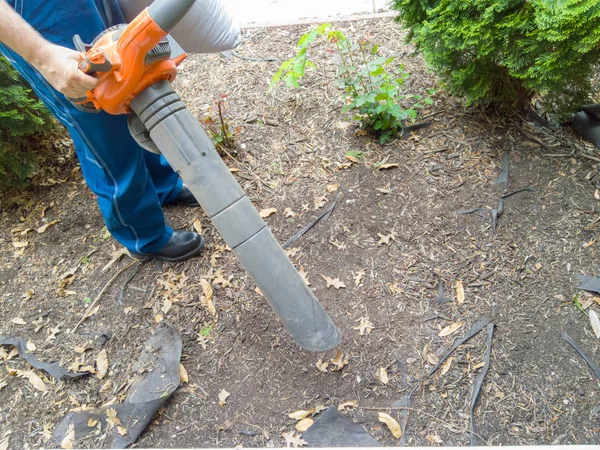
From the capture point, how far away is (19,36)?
4.88 feet

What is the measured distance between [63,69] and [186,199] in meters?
1.49

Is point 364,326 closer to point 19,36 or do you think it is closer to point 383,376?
point 383,376

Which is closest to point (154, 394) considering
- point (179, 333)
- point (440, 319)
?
point (179, 333)

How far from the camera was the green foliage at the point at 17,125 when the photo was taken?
9.21ft

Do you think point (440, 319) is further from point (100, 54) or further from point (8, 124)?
point (8, 124)

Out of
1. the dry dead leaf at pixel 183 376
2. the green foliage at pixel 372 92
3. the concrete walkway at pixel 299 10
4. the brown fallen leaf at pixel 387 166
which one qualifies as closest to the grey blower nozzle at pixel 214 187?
the dry dead leaf at pixel 183 376

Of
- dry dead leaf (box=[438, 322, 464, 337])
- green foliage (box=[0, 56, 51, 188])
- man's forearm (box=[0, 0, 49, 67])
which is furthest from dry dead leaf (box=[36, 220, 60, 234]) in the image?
dry dead leaf (box=[438, 322, 464, 337])

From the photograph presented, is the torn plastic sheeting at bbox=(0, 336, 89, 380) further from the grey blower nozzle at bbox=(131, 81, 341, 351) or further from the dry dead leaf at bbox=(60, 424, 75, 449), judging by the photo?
the grey blower nozzle at bbox=(131, 81, 341, 351)

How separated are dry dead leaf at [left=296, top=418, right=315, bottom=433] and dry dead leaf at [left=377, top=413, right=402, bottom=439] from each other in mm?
308

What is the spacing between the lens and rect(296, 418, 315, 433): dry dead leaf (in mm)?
1889

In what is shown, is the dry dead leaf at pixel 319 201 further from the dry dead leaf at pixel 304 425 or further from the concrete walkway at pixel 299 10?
the concrete walkway at pixel 299 10

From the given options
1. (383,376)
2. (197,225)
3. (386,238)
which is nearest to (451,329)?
(383,376)

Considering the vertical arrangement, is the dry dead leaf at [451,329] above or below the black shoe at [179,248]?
below

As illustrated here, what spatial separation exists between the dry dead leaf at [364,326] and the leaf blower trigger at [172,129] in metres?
0.52
